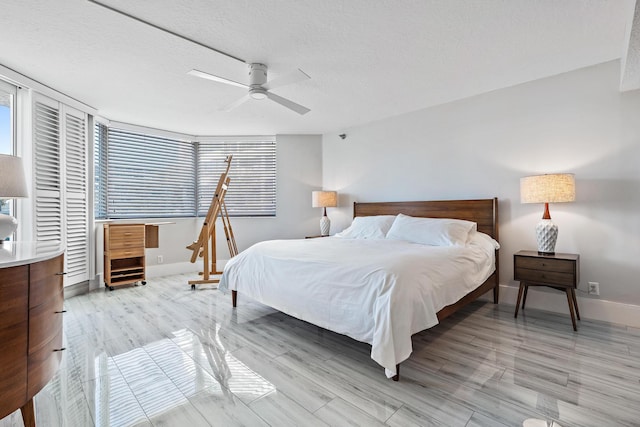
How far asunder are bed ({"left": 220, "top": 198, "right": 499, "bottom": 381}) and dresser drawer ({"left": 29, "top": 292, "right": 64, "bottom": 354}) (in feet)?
4.81

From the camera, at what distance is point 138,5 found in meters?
1.97

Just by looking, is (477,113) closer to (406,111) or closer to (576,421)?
(406,111)

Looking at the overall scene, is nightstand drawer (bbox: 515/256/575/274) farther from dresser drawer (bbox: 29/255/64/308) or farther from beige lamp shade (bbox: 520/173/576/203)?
dresser drawer (bbox: 29/255/64/308)

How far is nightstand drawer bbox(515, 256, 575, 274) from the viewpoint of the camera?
2.61 metres

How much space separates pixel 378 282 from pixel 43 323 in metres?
1.73

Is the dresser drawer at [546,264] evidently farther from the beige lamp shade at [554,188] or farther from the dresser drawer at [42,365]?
the dresser drawer at [42,365]

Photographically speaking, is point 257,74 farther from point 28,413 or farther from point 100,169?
point 100,169

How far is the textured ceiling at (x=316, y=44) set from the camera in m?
2.04

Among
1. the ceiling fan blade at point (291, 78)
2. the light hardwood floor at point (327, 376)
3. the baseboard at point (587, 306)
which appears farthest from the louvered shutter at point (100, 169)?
the baseboard at point (587, 306)

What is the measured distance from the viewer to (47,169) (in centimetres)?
349

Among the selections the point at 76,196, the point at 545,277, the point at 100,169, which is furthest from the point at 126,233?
the point at 545,277

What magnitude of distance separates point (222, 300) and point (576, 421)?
331 centimetres

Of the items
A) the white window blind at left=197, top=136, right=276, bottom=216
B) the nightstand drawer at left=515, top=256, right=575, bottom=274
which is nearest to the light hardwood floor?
the nightstand drawer at left=515, top=256, right=575, bottom=274

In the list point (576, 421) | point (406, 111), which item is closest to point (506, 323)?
point (576, 421)
